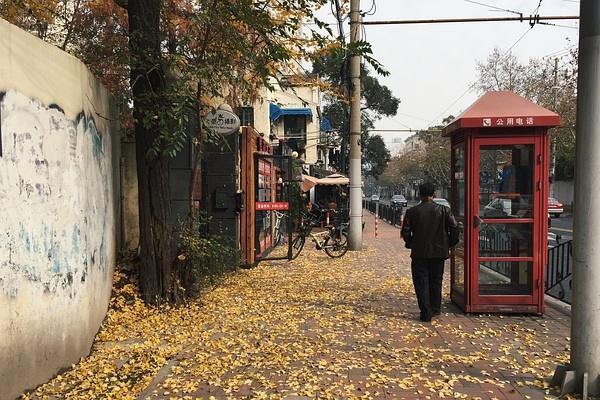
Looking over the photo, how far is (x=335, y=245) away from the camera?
13727 millimetres

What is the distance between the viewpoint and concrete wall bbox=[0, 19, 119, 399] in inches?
152

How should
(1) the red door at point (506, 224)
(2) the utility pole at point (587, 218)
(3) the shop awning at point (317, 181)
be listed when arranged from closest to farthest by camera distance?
1. (2) the utility pole at point (587, 218)
2. (1) the red door at point (506, 224)
3. (3) the shop awning at point (317, 181)

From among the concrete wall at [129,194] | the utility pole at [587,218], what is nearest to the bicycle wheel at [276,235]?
the concrete wall at [129,194]

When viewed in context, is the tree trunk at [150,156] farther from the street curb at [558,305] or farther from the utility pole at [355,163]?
the utility pole at [355,163]

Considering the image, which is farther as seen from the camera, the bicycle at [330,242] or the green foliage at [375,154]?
the green foliage at [375,154]

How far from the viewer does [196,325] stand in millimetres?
6414

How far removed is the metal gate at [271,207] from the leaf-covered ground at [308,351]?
3264 millimetres

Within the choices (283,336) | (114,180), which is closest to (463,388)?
(283,336)

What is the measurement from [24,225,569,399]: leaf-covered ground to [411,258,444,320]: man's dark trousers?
7.2 inches

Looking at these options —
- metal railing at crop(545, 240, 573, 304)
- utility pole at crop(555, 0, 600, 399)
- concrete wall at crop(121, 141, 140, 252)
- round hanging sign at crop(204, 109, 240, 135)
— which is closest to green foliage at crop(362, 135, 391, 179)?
metal railing at crop(545, 240, 573, 304)

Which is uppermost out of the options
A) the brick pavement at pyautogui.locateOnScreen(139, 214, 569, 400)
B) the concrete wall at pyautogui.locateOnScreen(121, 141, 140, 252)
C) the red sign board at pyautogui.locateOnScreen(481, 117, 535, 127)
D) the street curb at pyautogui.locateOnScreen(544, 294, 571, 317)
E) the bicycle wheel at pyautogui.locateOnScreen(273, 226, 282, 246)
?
the red sign board at pyautogui.locateOnScreen(481, 117, 535, 127)

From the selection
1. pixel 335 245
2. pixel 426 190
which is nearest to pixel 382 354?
pixel 426 190

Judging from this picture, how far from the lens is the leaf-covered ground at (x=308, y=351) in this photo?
444cm

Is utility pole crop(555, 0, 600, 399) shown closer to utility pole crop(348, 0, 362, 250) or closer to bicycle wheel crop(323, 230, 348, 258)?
bicycle wheel crop(323, 230, 348, 258)
